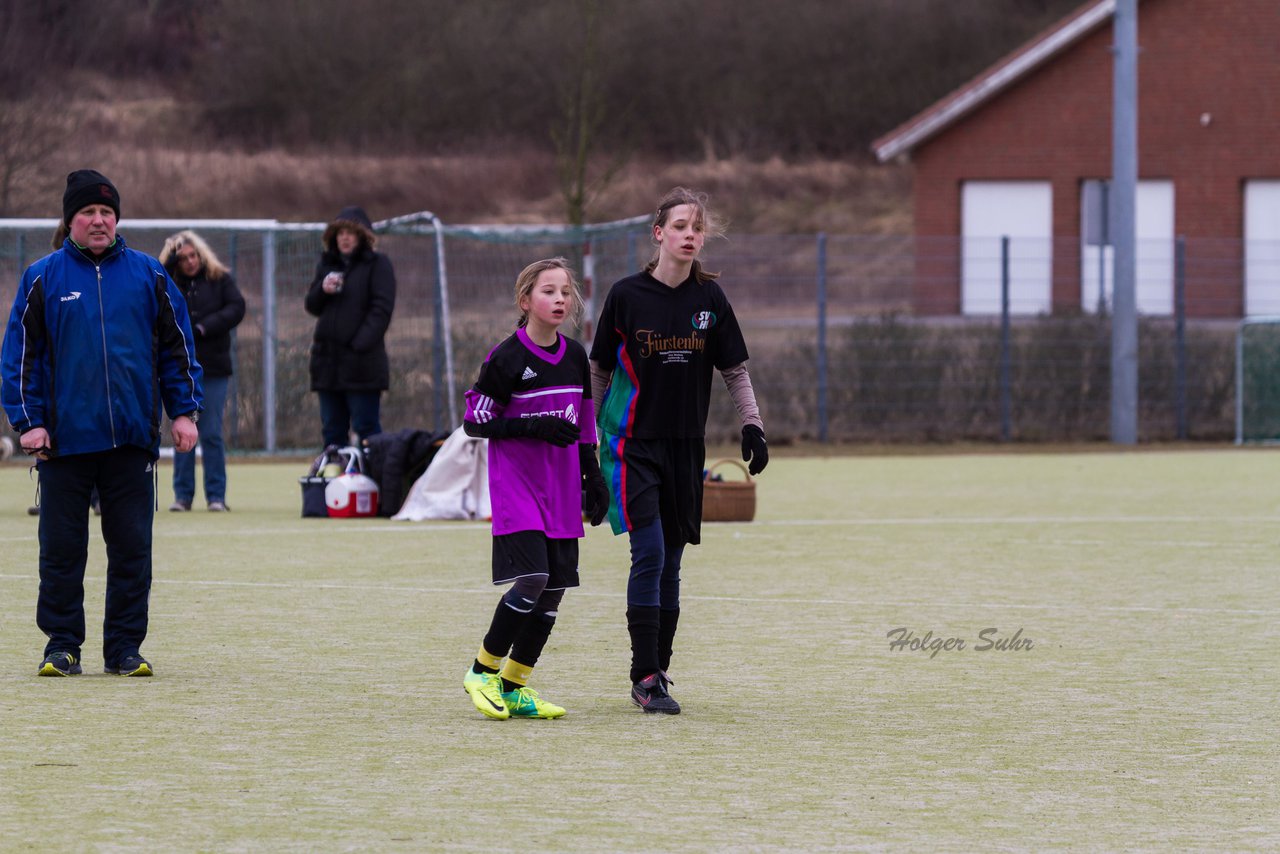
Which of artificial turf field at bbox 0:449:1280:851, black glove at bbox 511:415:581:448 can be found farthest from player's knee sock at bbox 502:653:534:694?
black glove at bbox 511:415:581:448

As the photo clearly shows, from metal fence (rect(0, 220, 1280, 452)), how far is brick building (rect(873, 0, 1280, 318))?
9334 millimetres

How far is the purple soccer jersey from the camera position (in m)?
6.80

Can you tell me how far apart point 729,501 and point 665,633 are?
6.53m

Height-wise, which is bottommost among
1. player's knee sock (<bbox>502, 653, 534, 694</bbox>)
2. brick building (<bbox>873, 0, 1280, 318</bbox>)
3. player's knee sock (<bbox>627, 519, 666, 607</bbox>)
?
player's knee sock (<bbox>502, 653, 534, 694</bbox>)

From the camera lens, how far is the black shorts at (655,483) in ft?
23.1

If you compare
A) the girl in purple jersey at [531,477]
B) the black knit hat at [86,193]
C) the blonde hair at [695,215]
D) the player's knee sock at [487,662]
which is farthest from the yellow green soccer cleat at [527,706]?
the black knit hat at [86,193]

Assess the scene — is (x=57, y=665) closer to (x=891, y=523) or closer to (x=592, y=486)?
(x=592, y=486)

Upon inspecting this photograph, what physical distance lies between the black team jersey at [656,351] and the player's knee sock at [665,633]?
0.59 m

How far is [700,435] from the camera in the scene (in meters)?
7.21

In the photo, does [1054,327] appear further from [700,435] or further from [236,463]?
[700,435]

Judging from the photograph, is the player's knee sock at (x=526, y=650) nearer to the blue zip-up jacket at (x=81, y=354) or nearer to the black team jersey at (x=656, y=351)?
the black team jersey at (x=656, y=351)

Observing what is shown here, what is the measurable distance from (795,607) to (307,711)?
3.28m

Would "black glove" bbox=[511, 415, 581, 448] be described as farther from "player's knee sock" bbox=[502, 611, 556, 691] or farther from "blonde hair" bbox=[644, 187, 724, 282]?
"blonde hair" bbox=[644, 187, 724, 282]

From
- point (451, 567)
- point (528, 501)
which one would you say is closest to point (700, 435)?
point (528, 501)
